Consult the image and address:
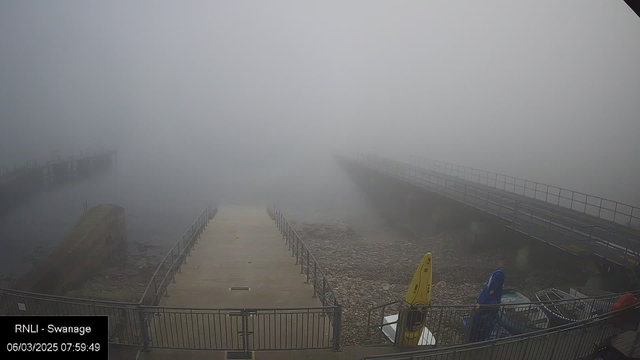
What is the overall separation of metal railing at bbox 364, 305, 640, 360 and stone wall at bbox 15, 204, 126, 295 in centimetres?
1681

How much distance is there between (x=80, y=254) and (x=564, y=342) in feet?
66.2

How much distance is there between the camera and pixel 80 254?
17203 millimetres

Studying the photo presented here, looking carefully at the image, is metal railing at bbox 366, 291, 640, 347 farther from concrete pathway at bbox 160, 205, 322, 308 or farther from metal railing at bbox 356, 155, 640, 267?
metal railing at bbox 356, 155, 640, 267

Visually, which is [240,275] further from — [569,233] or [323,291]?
[569,233]

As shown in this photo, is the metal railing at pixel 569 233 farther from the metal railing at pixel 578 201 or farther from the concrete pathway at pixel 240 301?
the concrete pathway at pixel 240 301

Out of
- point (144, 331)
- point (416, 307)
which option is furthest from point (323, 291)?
point (144, 331)

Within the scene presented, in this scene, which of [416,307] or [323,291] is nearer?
[416,307]

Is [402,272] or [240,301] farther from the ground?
[240,301]

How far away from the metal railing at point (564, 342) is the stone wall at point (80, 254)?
16809 millimetres

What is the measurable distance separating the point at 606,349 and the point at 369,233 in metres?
22.7

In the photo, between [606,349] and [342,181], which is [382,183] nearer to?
[342,181]

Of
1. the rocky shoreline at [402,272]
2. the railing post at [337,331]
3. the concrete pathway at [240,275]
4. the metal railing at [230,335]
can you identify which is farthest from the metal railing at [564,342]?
the concrete pathway at [240,275]

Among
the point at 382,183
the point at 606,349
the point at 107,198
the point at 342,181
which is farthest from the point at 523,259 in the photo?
the point at 107,198

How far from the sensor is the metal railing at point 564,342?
18.2ft
